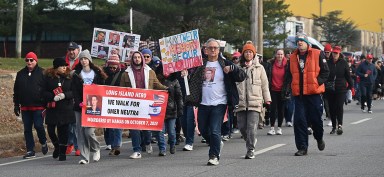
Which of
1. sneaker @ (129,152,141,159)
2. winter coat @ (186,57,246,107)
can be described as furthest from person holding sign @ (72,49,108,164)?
winter coat @ (186,57,246,107)

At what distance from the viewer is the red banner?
44.6ft

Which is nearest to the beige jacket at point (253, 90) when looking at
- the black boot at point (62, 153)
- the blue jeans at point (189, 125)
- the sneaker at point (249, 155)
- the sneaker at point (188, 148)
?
the sneaker at point (249, 155)

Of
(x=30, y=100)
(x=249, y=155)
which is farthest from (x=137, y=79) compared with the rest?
(x=249, y=155)

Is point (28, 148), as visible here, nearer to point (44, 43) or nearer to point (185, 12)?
point (185, 12)

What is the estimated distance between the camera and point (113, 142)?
14859 mm

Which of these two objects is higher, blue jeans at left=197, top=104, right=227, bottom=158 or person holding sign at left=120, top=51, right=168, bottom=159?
person holding sign at left=120, top=51, right=168, bottom=159

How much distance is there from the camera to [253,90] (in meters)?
13.9

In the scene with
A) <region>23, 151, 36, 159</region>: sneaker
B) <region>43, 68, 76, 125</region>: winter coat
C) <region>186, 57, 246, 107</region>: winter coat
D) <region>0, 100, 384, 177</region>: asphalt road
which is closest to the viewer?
<region>0, 100, 384, 177</region>: asphalt road

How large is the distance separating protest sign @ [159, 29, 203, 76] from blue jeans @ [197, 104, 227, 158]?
86.0 inches

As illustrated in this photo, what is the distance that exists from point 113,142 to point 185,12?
31005 millimetres

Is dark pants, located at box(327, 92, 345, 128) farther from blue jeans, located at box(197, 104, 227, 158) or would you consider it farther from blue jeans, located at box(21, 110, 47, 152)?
blue jeans, located at box(21, 110, 47, 152)

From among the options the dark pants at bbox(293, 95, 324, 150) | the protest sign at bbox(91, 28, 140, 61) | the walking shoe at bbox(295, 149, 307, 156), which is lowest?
the walking shoe at bbox(295, 149, 307, 156)

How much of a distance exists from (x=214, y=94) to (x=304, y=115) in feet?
6.28

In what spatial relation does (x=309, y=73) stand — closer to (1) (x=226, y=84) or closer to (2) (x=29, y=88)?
(1) (x=226, y=84)
